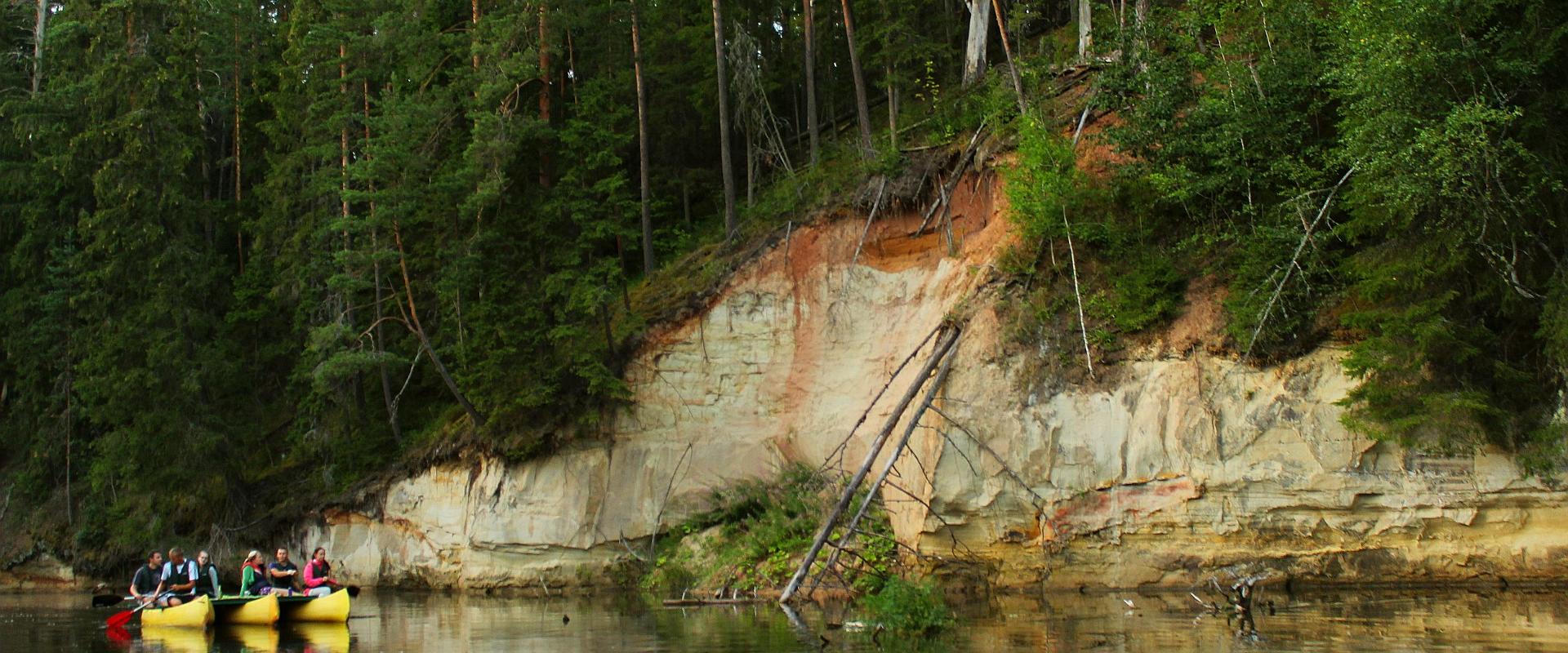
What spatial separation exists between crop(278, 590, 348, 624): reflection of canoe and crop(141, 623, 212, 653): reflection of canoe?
1.25 metres

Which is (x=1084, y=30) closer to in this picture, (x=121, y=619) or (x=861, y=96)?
(x=861, y=96)

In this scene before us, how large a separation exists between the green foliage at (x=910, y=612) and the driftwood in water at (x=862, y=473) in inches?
53.2

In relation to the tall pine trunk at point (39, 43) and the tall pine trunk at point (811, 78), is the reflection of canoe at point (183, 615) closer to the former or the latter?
the tall pine trunk at point (811, 78)

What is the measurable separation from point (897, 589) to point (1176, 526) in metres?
5.29

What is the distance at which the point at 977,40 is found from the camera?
25594 millimetres

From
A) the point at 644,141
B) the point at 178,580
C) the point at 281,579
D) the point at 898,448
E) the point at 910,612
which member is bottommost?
the point at 281,579

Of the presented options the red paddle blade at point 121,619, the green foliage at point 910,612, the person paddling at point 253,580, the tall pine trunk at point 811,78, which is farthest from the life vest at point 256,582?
the tall pine trunk at point 811,78

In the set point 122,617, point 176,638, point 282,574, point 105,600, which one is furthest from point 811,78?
point 105,600

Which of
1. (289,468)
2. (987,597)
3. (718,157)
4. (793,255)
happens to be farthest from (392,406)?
(987,597)

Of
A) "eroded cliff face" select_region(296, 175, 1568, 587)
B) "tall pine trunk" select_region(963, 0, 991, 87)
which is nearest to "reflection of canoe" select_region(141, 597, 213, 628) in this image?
"eroded cliff face" select_region(296, 175, 1568, 587)

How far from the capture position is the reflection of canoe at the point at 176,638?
15.4 meters

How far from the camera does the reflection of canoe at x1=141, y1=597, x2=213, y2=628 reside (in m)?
18.4

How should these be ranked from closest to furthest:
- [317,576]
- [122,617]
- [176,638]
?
[176,638], [122,617], [317,576]

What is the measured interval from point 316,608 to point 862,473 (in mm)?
9330
